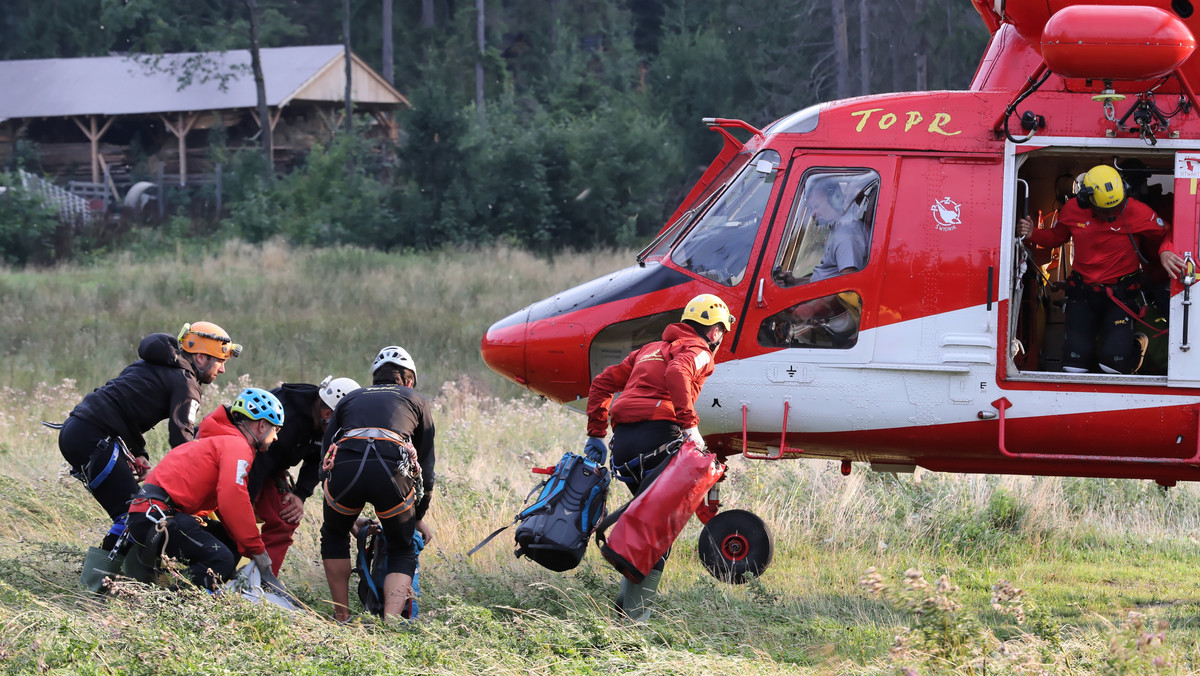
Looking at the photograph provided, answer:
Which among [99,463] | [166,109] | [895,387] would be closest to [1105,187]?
[895,387]

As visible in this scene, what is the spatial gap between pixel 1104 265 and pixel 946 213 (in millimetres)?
987

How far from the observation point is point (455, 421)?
40.3 ft

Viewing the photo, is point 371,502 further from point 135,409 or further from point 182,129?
point 182,129

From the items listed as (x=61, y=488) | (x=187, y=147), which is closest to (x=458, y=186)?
(x=187, y=147)

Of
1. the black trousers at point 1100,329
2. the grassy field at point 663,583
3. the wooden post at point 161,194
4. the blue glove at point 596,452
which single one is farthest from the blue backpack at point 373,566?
the wooden post at point 161,194

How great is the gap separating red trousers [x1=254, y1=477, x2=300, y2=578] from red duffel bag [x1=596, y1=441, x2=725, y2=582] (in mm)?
2257

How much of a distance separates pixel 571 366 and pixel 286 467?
183 centimetres

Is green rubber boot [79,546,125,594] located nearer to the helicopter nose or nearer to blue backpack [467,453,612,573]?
blue backpack [467,453,612,573]

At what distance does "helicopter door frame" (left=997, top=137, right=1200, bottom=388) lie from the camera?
6969mm

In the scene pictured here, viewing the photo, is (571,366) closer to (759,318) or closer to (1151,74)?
(759,318)

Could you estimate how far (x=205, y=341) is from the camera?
24.6ft

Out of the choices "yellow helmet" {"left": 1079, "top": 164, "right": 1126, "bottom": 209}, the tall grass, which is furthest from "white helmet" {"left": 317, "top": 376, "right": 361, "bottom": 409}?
the tall grass

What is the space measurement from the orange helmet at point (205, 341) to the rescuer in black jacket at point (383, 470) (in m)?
1.22

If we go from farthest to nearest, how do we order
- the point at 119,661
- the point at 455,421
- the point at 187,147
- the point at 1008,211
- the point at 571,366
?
1. the point at 187,147
2. the point at 455,421
3. the point at 571,366
4. the point at 1008,211
5. the point at 119,661
